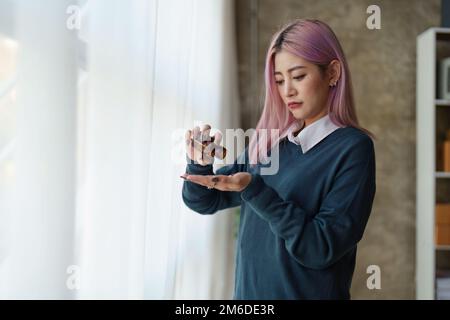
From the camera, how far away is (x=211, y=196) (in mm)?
823

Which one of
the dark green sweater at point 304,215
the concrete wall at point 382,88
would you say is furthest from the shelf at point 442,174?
the dark green sweater at point 304,215

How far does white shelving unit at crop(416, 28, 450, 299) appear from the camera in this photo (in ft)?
3.78

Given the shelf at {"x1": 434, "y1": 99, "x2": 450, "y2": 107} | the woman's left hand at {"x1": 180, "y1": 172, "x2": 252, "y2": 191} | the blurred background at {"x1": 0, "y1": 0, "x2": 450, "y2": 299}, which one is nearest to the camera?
the blurred background at {"x1": 0, "y1": 0, "x2": 450, "y2": 299}

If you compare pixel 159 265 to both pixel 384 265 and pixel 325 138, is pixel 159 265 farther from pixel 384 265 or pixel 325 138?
pixel 384 265

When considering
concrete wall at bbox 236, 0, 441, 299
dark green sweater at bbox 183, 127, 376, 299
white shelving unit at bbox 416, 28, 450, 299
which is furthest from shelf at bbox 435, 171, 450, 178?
dark green sweater at bbox 183, 127, 376, 299

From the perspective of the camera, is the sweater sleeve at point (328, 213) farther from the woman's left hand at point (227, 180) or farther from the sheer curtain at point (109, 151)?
the sheer curtain at point (109, 151)

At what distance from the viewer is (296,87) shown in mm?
779

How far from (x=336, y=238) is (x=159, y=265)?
0.31 meters

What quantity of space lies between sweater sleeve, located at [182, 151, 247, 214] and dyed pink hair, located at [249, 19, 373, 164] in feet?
0.10

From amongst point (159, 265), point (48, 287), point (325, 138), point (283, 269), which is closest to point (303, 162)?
point (325, 138)

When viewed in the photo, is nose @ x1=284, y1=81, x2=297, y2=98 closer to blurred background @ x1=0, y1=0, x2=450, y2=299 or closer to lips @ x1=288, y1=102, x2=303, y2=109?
lips @ x1=288, y1=102, x2=303, y2=109

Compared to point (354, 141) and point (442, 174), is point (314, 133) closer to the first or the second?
point (354, 141)

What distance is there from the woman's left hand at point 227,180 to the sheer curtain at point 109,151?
9 cm

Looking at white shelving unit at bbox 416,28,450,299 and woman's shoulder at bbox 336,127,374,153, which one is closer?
woman's shoulder at bbox 336,127,374,153
